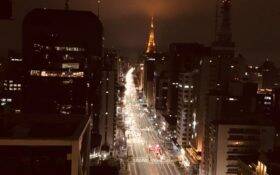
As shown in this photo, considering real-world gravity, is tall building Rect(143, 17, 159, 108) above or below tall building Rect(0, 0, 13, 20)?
below

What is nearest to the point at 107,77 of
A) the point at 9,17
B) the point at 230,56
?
the point at 230,56

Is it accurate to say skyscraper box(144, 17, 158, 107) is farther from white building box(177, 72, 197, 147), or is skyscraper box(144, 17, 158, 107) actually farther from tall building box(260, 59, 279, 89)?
white building box(177, 72, 197, 147)

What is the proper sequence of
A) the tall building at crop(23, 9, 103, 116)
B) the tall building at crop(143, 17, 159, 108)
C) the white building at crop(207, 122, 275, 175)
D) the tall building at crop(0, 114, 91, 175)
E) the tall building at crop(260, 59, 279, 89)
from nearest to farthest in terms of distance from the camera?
the tall building at crop(0, 114, 91, 175), the white building at crop(207, 122, 275, 175), the tall building at crop(23, 9, 103, 116), the tall building at crop(260, 59, 279, 89), the tall building at crop(143, 17, 159, 108)

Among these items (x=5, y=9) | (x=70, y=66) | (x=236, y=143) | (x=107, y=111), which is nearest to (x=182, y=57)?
(x=107, y=111)

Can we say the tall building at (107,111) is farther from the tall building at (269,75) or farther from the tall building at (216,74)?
the tall building at (269,75)

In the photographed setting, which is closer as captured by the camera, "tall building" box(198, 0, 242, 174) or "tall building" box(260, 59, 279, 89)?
"tall building" box(198, 0, 242, 174)

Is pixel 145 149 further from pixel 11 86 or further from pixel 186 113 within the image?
pixel 11 86

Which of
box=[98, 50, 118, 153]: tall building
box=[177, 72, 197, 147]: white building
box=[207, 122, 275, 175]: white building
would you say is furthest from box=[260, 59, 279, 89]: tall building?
box=[207, 122, 275, 175]: white building

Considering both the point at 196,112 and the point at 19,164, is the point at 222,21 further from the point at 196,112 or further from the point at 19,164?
the point at 19,164

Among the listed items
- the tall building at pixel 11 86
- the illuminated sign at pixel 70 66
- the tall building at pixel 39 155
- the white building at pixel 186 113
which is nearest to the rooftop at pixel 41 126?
the tall building at pixel 39 155

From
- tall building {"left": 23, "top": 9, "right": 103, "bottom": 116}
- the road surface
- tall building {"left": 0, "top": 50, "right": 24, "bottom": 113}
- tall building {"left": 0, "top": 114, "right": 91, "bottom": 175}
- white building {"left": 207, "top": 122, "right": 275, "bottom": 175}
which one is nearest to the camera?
tall building {"left": 0, "top": 114, "right": 91, "bottom": 175}
